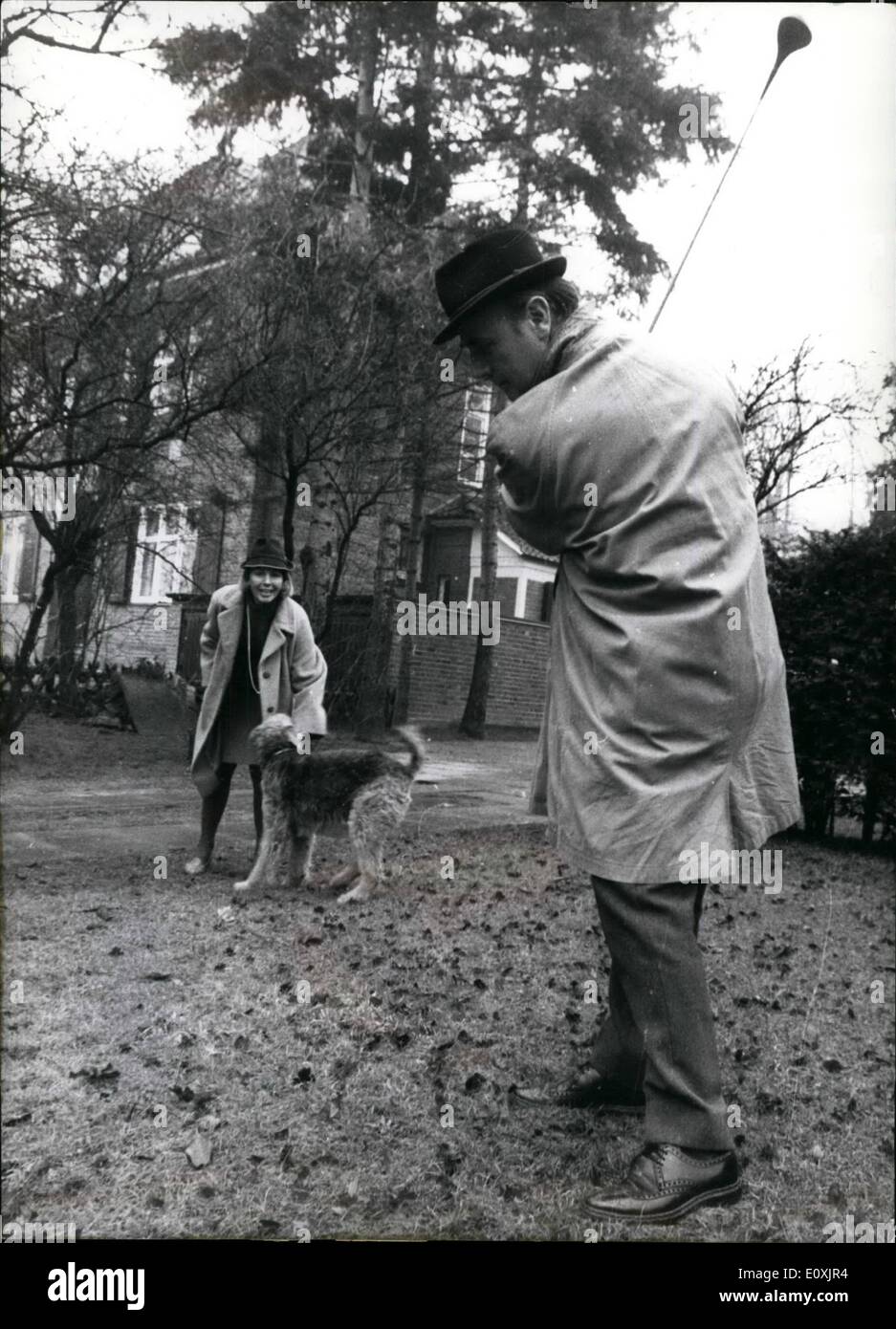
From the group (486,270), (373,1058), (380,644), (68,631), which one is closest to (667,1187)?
(373,1058)

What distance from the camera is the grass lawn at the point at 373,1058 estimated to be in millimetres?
2029

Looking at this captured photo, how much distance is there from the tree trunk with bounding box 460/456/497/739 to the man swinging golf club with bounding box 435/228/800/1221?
178 inches

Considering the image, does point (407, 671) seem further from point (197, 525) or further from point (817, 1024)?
point (817, 1024)

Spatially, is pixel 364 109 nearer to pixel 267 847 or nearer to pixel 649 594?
pixel 649 594

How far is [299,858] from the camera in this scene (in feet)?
16.1

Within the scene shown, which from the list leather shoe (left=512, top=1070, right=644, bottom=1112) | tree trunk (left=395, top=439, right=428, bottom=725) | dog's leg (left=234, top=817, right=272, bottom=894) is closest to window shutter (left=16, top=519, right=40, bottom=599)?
dog's leg (left=234, top=817, right=272, bottom=894)

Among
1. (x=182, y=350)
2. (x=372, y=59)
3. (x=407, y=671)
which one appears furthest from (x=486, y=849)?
(x=372, y=59)

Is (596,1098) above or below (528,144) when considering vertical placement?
below

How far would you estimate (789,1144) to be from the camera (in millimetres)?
2434

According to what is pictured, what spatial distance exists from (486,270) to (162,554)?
674 centimetres

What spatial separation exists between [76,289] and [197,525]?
10.3ft

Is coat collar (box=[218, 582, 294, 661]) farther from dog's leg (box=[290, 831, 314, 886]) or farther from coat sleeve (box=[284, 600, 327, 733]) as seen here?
dog's leg (box=[290, 831, 314, 886])

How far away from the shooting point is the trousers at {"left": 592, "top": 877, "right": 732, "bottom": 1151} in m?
2.05

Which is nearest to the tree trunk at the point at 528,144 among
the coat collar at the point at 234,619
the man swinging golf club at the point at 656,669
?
the man swinging golf club at the point at 656,669
